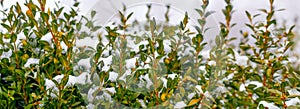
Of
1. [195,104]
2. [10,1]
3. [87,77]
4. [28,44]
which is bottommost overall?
[195,104]

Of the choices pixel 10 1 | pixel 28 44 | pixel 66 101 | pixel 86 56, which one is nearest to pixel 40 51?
pixel 28 44

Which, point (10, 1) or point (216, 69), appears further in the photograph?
point (10, 1)

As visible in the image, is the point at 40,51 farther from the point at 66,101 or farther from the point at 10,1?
the point at 10,1

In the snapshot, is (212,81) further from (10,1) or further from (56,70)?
(10,1)

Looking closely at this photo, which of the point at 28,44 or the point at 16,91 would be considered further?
the point at 28,44

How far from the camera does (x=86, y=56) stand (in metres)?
1.21

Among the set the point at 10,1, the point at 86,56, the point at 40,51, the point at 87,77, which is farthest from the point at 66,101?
the point at 10,1

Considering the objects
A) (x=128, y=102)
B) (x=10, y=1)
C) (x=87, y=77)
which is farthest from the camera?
(x=10, y=1)

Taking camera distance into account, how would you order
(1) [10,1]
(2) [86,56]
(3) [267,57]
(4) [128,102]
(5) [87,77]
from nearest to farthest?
(4) [128,102], (5) [87,77], (2) [86,56], (3) [267,57], (1) [10,1]

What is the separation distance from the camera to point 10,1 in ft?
5.34

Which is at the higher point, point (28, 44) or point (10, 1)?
point (10, 1)

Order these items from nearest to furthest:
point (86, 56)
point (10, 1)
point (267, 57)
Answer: point (86, 56) < point (267, 57) < point (10, 1)

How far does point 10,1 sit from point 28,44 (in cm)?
46

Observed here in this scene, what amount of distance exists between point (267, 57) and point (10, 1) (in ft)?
3.12
